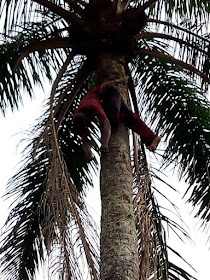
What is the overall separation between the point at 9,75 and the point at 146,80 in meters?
1.42

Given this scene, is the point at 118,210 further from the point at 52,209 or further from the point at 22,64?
the point at 22,64

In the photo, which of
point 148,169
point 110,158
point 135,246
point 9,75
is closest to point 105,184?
point 110,158

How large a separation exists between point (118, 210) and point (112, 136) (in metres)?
0.74

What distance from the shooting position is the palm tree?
4.62m

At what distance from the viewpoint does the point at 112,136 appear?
5.05 metres

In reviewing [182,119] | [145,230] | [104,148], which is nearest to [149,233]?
[145,230]

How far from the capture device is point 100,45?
5453 mm

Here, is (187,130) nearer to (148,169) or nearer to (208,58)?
(208,58)

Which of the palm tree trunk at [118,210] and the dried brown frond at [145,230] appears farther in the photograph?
the dried brown frond at [145,230]

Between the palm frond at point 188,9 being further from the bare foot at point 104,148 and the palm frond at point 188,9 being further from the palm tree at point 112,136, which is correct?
the bare foot at point 104,148

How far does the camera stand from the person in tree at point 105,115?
4.88 m

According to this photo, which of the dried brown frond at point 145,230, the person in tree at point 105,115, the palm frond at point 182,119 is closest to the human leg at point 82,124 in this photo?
the person in tree at point 105,115

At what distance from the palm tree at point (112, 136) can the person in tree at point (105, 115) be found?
0.37 ft

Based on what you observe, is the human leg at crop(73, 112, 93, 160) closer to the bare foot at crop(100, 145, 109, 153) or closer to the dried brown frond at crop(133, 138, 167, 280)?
the bare foot at crop(100, 145, 109, 153)
